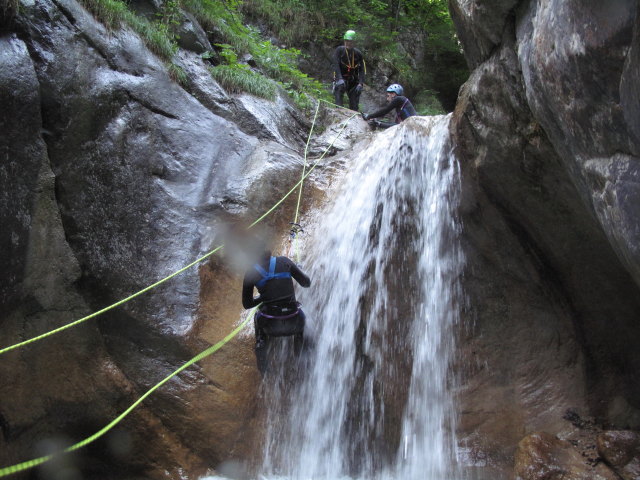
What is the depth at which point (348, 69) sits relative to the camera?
10.5 metres

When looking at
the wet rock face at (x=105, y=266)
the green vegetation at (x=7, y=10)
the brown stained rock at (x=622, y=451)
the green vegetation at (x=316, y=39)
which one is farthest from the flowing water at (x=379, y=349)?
the green vegetation at (x=7, y=10)

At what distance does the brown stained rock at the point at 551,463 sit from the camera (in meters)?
4.57

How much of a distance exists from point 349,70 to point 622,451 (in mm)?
8359

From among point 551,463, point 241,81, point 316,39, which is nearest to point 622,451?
point 551,463

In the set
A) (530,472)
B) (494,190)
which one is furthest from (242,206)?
(530,472)

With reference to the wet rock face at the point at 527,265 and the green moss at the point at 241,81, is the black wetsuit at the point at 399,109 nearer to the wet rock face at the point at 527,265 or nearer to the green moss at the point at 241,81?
the green moss at the point at 241,81

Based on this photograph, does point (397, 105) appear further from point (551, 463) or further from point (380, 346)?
point (551, 463)

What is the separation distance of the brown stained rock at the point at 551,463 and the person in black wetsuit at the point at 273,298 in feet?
8.39

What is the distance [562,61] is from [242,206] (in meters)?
4.58

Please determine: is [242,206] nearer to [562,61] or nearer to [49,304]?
[49,304]

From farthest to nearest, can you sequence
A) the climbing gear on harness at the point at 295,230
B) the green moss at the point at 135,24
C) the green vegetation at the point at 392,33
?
the green vegetation at the point at 392,33 < the green moss at the point at 135,24 < the climbing gear on harness at the point at 295,230

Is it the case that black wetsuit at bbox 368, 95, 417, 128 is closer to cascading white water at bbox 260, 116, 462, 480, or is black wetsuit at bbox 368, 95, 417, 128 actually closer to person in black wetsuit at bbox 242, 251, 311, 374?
cascading white water at bbox 260, 116, 462, 480

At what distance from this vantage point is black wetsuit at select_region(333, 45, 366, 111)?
10469mm

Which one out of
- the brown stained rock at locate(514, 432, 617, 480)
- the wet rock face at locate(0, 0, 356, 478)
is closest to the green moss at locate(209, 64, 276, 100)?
the wet rock face at locate(0, 0, 356, 478)
